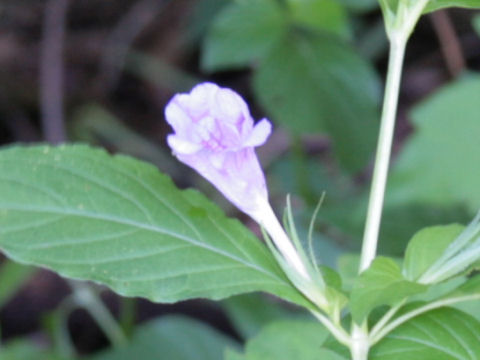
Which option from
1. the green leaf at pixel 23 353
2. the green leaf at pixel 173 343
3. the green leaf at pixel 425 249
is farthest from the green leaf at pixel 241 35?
the green leaf at pixel 425 249

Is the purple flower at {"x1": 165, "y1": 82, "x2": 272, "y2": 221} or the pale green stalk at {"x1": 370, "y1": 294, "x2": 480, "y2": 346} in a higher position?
the purple flower at {"x1": 165, "y1": 82, "x2": 272, "y2": 221}

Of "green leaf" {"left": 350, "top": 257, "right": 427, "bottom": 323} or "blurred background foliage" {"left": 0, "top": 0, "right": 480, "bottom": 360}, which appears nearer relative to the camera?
"green leaf" {"left": 350, "top": 257, "right": 427, "bottom": 323}

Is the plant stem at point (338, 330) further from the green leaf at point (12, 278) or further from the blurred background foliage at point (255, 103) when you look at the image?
the green leaf at point (12, 278)

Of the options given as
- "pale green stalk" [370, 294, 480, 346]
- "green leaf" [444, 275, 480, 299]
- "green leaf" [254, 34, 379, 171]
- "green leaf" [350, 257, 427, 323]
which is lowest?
"pale green stalk" [370, 294, 480, 346]

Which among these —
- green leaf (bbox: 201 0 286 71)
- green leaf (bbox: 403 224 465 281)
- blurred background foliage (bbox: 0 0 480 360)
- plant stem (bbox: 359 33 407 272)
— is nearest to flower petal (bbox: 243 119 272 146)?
plant stem (bbox: 359 33 407 272)

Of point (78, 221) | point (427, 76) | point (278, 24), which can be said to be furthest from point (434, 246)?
point (427, 76)

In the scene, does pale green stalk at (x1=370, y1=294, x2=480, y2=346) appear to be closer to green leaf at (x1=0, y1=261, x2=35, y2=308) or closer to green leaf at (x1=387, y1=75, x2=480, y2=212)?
green leaf at (x1=387, y1=75, x2=480, y2=212)

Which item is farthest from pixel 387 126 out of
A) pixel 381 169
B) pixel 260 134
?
pixel 260 134

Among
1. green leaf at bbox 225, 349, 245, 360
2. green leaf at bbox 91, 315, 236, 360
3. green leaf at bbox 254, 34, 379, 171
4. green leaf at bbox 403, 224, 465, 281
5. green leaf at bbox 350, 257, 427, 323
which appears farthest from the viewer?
green leaf at bbox 254, 34, 379, 171
